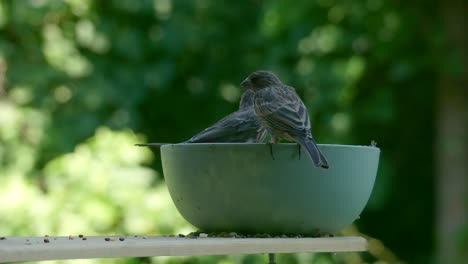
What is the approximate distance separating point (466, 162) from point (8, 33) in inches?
175

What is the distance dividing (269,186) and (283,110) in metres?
0.53

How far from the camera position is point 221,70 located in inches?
408

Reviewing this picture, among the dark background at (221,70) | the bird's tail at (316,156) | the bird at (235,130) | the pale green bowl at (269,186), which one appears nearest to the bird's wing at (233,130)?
the bird at (235,130)

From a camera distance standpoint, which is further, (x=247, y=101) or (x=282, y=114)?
(x=247, y=101)

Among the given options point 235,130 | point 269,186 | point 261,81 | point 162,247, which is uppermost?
point 261,81

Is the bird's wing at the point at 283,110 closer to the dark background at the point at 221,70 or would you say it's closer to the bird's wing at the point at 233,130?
the bird's wing at the point at 233,130

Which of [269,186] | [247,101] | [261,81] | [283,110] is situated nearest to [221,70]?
[247,101]

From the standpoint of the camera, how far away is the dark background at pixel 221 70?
8.16 meters

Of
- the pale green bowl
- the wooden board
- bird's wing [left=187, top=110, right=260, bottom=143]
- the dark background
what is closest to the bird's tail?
the pale green bowl

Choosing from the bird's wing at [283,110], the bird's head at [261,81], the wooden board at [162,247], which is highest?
the bird's head at [261,81]

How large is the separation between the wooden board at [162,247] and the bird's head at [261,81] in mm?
980

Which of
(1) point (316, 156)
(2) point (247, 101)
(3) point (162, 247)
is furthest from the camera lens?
(2) point (247, 101)

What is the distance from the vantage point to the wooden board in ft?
7.85

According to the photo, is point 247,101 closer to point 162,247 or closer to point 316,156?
point 316,156
